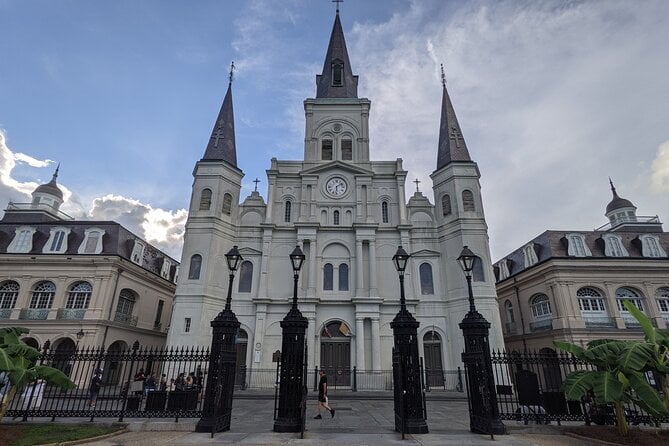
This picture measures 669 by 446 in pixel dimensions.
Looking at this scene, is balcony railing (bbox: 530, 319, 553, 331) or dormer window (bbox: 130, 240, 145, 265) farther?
dormer window (bbox: 130, 240, 145, 265)

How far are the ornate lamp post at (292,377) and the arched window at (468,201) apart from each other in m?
20.7

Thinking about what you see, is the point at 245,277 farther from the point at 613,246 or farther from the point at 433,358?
the point at 613,246

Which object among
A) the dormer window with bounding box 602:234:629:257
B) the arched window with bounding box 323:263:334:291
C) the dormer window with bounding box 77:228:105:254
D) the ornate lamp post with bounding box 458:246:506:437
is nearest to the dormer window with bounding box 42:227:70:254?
the dormer window with bounding box 77:228:105:254

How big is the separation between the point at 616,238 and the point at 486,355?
24893 mm

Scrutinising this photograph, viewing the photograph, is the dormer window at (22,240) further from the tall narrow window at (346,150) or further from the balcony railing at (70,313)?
the tall narrow window at (346,150)

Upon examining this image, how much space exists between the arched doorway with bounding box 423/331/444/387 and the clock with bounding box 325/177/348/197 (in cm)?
1308

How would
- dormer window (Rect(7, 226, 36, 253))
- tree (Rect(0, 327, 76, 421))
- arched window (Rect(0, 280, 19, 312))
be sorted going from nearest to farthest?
tree (Rect(0, 327, 76, 421))
arched window (Rect(0, 280, 19, 312))
dormer window (Rect(7, 226, 36, 253))

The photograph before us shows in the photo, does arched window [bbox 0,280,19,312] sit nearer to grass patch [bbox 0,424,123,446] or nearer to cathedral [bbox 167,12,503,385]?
cathedral [bbox 167,12,503,385]

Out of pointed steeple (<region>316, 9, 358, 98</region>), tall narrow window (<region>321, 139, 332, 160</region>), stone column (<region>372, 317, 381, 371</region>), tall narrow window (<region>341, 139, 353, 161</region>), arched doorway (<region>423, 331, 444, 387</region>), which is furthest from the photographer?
pointed steeple (<region>316, 9, 358, 98</region>)

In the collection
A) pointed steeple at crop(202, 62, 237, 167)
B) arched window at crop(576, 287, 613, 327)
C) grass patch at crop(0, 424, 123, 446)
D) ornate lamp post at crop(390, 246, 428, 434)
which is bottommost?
grass patch at crop(0, 424, 123, 446)

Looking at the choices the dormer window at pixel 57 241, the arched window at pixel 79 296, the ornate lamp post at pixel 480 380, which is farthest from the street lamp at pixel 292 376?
the dormer window at pixel 57 241

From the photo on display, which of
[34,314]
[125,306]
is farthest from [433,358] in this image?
[34,314]

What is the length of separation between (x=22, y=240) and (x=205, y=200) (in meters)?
14.0

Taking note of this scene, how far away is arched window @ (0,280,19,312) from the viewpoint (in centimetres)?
2548
